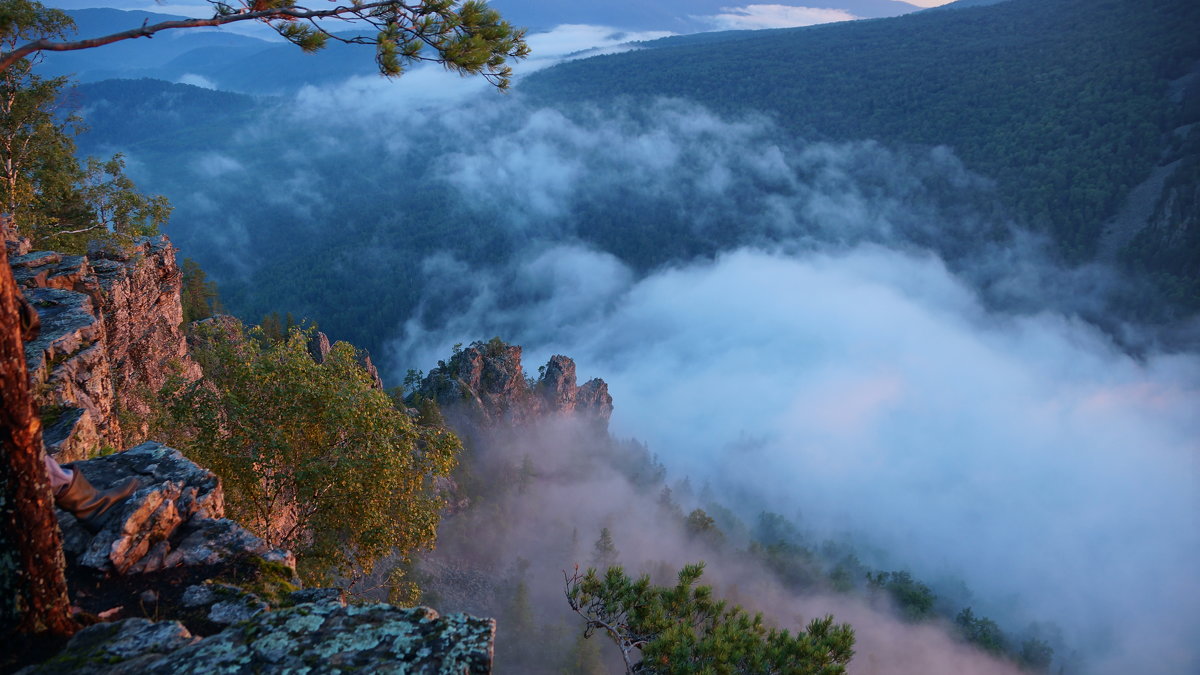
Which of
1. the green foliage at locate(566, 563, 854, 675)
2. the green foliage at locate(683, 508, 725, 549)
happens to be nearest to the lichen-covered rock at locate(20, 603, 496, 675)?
the green foliage at locate(566, 563, 854, 675)

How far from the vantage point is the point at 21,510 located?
236 inches

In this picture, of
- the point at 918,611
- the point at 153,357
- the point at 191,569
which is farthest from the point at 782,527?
the point at 191,569

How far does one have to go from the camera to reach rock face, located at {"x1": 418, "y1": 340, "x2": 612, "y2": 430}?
9562 cm

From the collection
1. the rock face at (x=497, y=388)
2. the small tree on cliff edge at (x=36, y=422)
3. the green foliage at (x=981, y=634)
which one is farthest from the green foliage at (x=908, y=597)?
the small tree on cliff edge at (x=36, y=422)

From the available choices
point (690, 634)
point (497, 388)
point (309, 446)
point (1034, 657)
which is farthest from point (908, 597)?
point (309, 446)

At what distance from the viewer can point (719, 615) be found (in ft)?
45.4

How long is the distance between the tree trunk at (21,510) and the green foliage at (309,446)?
8.17 m

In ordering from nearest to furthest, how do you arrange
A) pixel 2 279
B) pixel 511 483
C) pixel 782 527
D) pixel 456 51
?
pixel 2 279 → pixel 456 51 → pixel 511 483 → pixel 782 527

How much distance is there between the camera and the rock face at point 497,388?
95625 mm

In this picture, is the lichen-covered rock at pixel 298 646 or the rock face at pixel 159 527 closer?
the lichen-covered rock at pixel 298 646

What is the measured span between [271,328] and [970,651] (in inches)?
3792

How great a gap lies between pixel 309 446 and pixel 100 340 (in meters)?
6.06

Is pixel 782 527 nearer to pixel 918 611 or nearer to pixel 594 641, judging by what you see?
pixel 918 611

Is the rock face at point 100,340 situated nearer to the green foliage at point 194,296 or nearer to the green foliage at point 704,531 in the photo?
the green foliage at point 194,296
